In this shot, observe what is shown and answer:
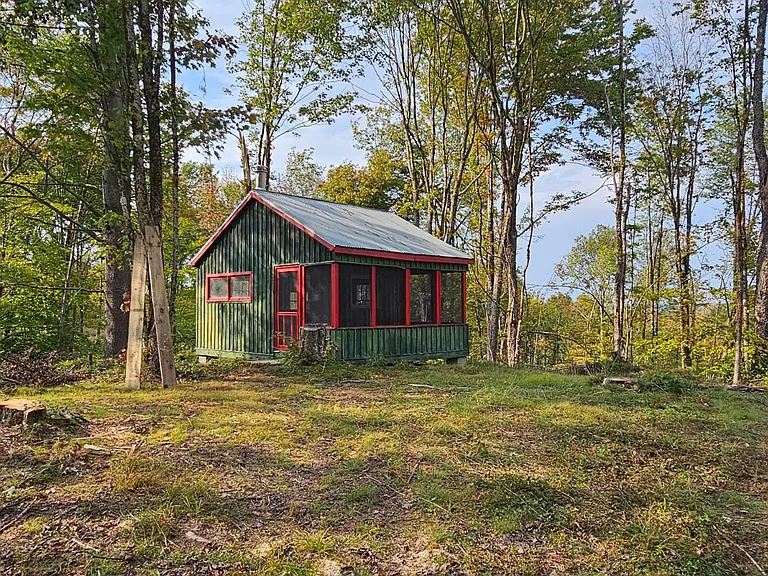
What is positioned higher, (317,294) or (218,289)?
(218,289)

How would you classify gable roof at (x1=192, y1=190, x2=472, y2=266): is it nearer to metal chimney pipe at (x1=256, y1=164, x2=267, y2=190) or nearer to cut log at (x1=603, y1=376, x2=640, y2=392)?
metal chimney pipe at (x1=256, y1=164, x2=267, y2=190)

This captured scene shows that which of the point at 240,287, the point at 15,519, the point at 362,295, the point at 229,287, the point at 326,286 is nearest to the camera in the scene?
the point at 15,519

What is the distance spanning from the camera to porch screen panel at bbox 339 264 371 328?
1076 centimetres

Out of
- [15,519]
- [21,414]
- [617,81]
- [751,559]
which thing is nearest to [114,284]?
[21,414]

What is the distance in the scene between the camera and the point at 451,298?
1325 cm

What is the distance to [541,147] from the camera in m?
19.0

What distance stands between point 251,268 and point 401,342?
3877mm

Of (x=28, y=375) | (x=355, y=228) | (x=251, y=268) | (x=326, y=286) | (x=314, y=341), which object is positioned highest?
(x=355, y=228)

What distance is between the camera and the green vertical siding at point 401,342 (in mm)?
10719

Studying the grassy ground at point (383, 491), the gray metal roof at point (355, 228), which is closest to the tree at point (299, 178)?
the gray metal roof at point (355, 228)

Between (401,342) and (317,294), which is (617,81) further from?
(317,294)

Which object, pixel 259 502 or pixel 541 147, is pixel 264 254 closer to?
pixel 259 502

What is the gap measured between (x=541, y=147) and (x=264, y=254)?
11603 mm

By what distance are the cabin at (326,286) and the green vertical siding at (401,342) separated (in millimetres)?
22
